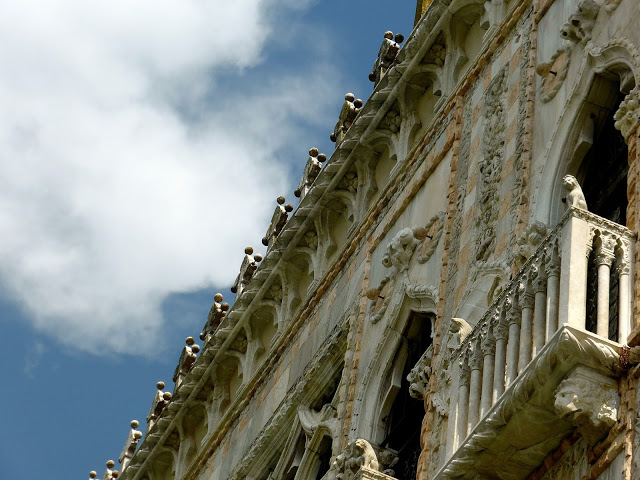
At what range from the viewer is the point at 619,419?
30.8ft

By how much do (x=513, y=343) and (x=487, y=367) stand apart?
350mm

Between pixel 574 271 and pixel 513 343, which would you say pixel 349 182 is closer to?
pixel 513 343

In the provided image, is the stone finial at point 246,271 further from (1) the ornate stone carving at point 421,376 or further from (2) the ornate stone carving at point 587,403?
(2) the ornate stone carving at point 587,403

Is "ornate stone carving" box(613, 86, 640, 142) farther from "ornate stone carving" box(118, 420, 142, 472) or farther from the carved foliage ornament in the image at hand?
"ornate stone carving" box(118, 420, 142, 472)

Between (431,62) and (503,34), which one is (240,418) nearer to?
(431,62)

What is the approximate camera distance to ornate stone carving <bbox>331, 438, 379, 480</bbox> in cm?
1333

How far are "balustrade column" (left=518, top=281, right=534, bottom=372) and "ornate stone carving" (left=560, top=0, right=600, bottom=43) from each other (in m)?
3.45

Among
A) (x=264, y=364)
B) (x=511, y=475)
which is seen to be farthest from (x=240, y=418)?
(x=511, y=475)

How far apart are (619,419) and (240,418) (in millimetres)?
10142

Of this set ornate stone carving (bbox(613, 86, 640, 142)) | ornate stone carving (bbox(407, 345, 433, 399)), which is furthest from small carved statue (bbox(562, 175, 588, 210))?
ornate stone carving (bbox(407, 345, 433, 399))

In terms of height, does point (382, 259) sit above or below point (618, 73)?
above

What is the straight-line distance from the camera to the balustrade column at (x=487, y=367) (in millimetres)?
10289

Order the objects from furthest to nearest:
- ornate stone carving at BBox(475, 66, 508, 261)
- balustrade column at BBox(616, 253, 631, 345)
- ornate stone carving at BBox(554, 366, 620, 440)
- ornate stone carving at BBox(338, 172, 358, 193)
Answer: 1. ornate stone carving at BBox(338, 172, 358, 193)
2. ornate stone carving at BBox(475, 66, 508, 261)
3. balustrade column at BBox(616, 253, 631, 345)
4. ornate stone carving at BBox(554, 366, 620, 440)

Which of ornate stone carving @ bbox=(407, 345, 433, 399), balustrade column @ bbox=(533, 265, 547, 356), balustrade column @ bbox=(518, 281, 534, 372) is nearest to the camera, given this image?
balustrade column @ bbox=(533, 265, 547, 356)
